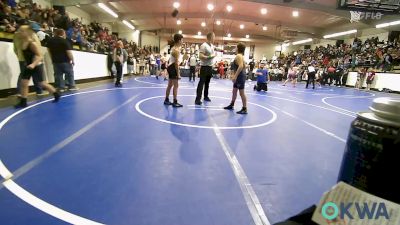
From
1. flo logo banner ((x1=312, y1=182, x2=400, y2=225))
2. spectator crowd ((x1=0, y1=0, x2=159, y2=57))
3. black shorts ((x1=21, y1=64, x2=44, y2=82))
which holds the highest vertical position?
spectator crowd ((x1=0, y1=0, x2=159, y2=57))

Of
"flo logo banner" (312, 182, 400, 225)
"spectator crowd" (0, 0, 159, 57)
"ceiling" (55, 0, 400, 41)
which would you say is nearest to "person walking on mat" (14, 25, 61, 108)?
"spectator crowd" (0, 0, 159, 57)

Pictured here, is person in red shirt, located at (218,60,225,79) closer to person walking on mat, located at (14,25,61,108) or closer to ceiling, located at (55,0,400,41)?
ceiling, located at (55,0,400,41)

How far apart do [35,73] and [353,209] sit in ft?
23.8

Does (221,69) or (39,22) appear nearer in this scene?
(39,22)

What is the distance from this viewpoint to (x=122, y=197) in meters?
2.25

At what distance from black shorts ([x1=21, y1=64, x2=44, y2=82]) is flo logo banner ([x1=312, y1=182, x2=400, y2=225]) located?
6.23 meters

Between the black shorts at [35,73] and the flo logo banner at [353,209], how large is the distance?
6.23 m

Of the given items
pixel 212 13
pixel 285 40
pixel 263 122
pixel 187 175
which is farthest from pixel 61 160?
pixel 285 40

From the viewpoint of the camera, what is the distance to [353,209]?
79 cm

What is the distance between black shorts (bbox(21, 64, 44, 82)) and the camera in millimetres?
5543

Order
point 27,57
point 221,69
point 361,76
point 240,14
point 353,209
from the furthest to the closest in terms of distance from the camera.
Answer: point 240,14
point 221,69
point 361,76
point 27,57
point 353,209

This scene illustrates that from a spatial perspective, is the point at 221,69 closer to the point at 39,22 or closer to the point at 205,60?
the point at 39,22

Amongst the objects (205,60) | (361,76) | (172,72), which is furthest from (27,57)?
(361,76)

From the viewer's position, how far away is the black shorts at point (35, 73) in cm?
554
